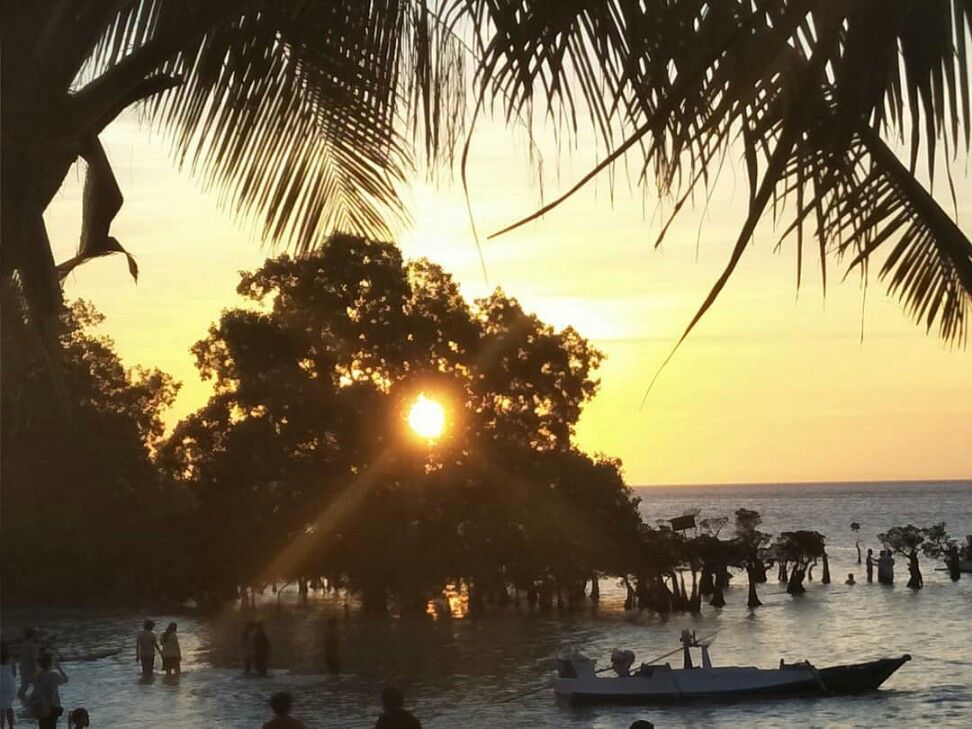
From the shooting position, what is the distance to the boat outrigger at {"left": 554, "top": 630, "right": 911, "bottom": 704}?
30.5m

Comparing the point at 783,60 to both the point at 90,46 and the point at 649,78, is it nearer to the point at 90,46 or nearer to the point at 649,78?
the point at 649,78

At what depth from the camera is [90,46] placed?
12.1 ft

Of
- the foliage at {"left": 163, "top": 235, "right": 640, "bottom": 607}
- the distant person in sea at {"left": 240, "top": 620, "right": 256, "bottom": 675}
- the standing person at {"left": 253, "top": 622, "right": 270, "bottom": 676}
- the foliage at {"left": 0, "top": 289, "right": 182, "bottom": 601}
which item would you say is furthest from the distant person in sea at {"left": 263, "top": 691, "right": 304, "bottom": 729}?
the foliage at {"left": 0, "top": 289, "right": 182, "bottom": 601}

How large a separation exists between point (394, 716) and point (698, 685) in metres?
23.6

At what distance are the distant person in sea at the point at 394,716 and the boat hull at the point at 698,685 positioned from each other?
72.9 ft

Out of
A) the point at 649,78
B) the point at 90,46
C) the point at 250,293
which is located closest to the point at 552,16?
the point at 649,78

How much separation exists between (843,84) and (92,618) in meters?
58.9

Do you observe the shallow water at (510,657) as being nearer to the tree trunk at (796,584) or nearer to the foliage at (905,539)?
the tree trunk at (796,584)

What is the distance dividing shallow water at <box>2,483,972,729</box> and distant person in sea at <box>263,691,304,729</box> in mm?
18052

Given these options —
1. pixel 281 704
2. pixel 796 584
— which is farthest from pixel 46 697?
pixel 796 584

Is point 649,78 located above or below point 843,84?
above

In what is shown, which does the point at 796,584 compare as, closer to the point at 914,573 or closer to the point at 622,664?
the point at 914,573

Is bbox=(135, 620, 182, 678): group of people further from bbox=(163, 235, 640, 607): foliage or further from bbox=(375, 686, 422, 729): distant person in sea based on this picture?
bbox=(375, 686, 422, 729): distant person in sea

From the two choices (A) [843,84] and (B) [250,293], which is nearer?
(A) [843,84]
